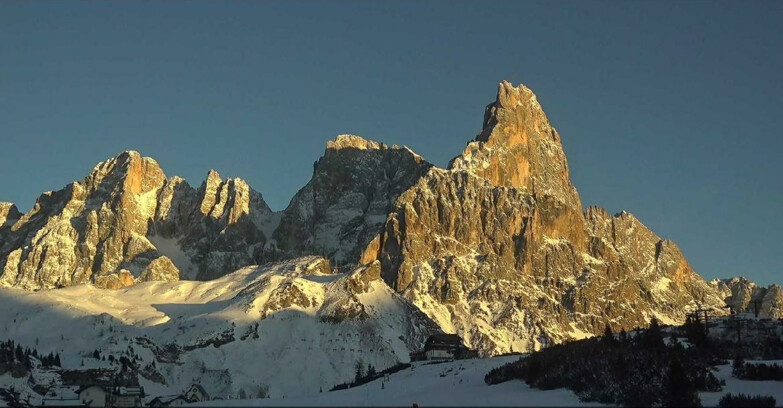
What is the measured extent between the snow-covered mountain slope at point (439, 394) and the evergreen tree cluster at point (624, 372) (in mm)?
1583

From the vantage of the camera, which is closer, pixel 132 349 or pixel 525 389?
pixel 525 389

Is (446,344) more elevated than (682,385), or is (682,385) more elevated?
(446,344)

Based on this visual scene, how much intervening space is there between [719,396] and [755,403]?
20.9 ft

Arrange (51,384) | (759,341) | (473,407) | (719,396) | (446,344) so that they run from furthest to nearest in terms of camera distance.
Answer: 1. (446,344)
2. (51,384)
3. (759,341)
4. (719,396)
5. (473,407)

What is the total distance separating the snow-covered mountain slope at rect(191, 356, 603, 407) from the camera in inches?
2479

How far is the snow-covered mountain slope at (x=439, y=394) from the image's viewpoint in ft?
207

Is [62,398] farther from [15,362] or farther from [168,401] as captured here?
[15,362]

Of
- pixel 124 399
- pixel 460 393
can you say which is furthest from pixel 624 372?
pixel 124 399

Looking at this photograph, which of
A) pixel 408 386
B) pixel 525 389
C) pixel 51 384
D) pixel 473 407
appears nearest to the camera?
pixel 473 407

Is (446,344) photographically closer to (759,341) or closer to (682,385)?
(759,341)

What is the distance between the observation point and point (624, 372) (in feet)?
251

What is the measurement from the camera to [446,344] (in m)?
178

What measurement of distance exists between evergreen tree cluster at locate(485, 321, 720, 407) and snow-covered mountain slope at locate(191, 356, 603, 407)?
5.19 ft

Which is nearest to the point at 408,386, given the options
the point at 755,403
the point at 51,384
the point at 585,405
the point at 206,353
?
the point at 585,405
